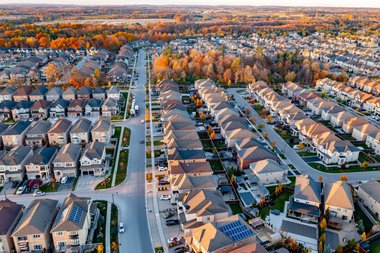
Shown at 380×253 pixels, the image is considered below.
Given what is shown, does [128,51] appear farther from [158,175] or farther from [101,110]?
[158,175]

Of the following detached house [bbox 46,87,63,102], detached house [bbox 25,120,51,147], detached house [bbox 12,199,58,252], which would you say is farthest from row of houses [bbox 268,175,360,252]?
detached house [bbox 46,87,63,102]

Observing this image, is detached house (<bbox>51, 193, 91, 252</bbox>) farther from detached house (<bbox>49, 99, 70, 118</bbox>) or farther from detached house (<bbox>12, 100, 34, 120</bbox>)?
detached house (<bbox>12, 100, 34, 120</bbox>)

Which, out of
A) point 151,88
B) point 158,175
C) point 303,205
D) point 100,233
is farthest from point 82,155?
point 151,88

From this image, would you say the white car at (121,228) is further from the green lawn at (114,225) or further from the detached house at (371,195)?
the detached house at (371,195)

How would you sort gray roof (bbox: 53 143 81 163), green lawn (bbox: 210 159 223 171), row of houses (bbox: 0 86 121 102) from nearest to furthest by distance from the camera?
1. gray roof (bbox: 53 143 81 163)
2. green lawn (bbox: 210 159 223 171)
3. row of houses (bbox: 0 86 121 102)

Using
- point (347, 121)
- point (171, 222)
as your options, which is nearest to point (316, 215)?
point (171, 222)

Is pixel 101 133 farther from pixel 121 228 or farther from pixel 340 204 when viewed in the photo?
pixel 340 204
